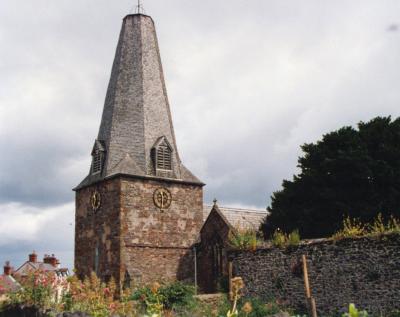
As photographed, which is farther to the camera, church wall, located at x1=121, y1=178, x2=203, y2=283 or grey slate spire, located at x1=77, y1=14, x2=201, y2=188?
grey slate spire, located at x1=77, y1=14, x2=201, y2=188

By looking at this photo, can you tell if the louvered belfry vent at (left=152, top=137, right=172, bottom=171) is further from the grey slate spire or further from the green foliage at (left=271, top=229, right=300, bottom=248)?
the green foliage at (left=271, top=229, right=300, bottom=248)

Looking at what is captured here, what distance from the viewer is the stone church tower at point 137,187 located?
2908 cm

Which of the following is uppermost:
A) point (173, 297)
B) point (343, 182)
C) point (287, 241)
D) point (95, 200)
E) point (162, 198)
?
point (95, 200)

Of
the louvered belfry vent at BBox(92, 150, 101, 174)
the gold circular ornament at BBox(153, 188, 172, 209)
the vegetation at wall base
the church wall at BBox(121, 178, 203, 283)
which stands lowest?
the vegetation at wall base

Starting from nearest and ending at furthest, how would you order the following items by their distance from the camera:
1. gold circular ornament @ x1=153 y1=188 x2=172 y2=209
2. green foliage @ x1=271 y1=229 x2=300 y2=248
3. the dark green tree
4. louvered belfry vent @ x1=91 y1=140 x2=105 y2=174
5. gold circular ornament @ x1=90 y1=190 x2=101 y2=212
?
green foliage @ x1=271 y1=229 x2=300 y2=248 < the dark green tree < gold circular ornament @ x1=153 y1=188 x2=172 y2=209 < gold circular ornament @ x1=90 y1=190 x2=101 y2=212 < louvered belfry vent @ x1=91 y1=140 x2=105 y2=174

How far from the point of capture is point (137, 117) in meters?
31.8

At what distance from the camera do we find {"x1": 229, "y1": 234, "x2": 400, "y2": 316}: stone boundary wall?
14.6m

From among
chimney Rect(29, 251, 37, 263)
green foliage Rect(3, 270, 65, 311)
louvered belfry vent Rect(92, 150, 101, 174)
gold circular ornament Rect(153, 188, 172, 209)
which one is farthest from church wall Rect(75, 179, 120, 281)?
chimney Rect(29, 251, 37, 263)

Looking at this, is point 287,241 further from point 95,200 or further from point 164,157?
point 95,200

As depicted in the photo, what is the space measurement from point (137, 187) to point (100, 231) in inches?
129

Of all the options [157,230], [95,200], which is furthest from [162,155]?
[95,200]

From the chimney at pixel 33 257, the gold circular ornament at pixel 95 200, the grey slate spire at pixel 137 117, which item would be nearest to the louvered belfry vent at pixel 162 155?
the grey slate spire at pixel 137 117

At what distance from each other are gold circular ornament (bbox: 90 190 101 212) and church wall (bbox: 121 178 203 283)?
2.40m

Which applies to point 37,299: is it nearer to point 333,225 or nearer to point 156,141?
point 333,225
